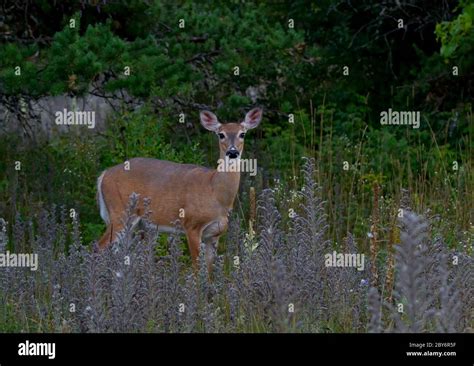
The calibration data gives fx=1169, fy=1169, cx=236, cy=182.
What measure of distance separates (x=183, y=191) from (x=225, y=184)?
36 centimetres

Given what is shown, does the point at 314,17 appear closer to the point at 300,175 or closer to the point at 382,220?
the point at 300,175

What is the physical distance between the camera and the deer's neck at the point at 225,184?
9.99m

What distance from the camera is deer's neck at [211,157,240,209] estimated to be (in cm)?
999

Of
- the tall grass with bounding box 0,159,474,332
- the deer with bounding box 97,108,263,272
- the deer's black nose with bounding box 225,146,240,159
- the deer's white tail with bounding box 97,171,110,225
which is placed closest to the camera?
the tall grass with bounding box 0,159,474,332

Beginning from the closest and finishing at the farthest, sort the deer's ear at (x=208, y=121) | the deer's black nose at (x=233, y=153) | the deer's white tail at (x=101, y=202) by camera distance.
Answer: the deer's black nose at (x=233, y=153) → the deer's white tail at (x=101, y=202) → the deer's ear at (x=208, y=121)

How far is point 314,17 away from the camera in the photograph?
574 inches

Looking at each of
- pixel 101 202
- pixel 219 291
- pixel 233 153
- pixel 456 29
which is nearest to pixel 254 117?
pixel 233 153

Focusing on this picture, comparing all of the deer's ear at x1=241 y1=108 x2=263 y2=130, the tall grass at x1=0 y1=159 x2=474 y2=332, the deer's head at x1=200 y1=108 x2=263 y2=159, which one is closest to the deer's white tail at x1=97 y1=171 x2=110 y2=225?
the deer's head at x1=200 y1=108 x2=263 y2=159

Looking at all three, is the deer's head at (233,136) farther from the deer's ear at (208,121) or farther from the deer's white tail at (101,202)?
the deer's white tail at (101,202)

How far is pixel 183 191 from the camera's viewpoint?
10000 mm

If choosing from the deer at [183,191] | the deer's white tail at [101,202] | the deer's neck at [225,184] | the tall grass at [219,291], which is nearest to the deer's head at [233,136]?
the deer at [183,191]

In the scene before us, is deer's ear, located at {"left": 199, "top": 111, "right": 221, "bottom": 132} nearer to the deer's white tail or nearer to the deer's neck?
the deer's neck

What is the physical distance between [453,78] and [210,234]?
5323 millimetres

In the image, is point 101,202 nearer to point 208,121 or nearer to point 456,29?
point 208,121
